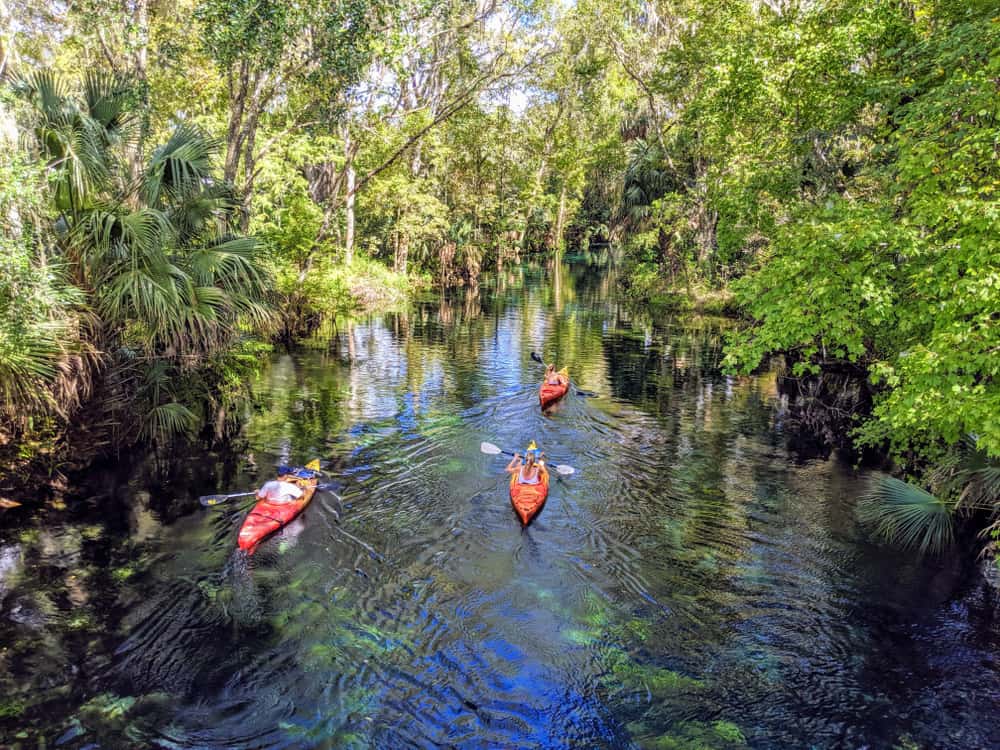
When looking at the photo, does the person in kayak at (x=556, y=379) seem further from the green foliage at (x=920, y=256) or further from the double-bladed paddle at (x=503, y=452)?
the green foliage at (x=920, y=256)

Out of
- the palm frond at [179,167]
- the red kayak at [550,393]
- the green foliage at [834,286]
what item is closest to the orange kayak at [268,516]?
the palm frond at [179,167]

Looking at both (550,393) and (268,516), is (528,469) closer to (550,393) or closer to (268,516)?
(268,516)

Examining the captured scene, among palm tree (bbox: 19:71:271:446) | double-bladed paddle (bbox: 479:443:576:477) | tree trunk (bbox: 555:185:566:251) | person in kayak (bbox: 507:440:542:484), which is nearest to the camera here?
palm tree (bbox: 19:71:271:446)

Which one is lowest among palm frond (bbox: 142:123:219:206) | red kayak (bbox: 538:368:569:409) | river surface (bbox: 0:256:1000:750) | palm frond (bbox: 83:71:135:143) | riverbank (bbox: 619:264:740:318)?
river surface (bbox: 0:256:1000:750)

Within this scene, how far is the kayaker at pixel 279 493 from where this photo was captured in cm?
1088

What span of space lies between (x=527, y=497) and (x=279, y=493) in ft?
13.9

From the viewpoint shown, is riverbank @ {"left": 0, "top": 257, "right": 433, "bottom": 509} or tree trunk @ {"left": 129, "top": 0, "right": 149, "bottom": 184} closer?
riverbank @ {"left": 0, "top": 257, "right": 433, "bottom": 509}

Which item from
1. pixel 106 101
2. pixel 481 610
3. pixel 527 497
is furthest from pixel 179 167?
pixel 481 610

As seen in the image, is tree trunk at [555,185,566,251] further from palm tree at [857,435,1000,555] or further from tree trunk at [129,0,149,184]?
palm tree at [857,435,1000,555]

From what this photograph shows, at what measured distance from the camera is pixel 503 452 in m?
14.1

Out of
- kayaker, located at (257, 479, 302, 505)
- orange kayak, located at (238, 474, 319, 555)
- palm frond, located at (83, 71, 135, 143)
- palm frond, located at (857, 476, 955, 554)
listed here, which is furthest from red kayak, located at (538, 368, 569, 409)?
palm frond, located at (83, 71, 135, 143)

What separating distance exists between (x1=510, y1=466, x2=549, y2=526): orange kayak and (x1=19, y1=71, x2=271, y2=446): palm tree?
19.1ft

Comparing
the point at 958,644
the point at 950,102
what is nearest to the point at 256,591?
the point at 958,644

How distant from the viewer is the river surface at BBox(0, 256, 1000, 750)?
6.90 metres
